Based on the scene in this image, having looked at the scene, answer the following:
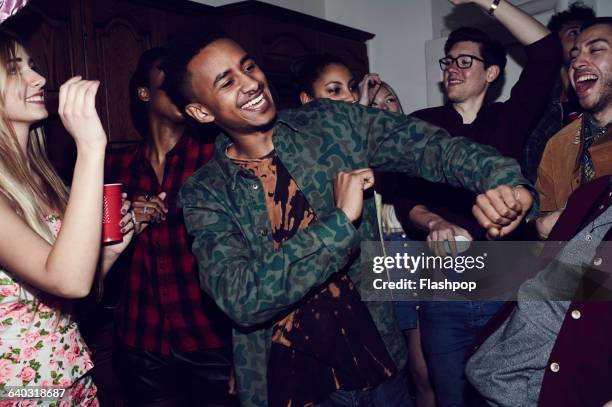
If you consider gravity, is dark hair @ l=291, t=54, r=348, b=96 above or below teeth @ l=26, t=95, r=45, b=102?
above

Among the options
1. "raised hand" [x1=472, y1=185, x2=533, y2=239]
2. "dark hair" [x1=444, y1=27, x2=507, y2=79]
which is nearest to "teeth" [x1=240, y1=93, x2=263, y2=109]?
"raised hand" [x1=472, y1=185, x2=533, y2=239]

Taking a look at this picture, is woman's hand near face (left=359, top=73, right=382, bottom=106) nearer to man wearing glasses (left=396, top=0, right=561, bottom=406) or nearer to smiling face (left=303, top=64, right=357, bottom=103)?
smiling face (left=303, top=64, right=357, bottom=103)

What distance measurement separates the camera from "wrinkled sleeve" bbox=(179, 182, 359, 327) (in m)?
1.23

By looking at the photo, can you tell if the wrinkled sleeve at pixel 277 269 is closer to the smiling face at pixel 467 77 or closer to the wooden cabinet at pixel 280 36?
the smiling face at pixel 467 77

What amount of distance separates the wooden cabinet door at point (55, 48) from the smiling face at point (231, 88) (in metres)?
1.10

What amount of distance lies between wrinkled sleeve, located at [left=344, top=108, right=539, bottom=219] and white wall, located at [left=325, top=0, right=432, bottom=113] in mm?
2940

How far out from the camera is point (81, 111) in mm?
1176

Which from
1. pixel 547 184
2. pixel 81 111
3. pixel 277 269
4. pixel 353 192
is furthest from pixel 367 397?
pixel 547 184

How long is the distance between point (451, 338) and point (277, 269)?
1126 mm

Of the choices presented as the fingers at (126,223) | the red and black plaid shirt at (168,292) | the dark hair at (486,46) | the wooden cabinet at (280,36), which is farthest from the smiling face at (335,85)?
the fingers at (126,223)

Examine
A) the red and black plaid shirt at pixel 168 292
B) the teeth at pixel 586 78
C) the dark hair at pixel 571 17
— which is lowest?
the red and black plaid shirt at pixel 168 292

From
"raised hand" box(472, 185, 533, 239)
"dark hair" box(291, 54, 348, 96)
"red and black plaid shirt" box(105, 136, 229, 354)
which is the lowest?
"red and black plaid shirt" box(105, 136, 229, 354)

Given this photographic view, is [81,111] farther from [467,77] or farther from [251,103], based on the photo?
[467,77]

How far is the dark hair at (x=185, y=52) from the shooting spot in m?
1.57
